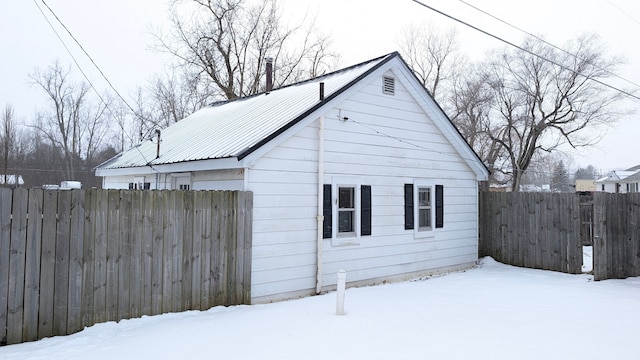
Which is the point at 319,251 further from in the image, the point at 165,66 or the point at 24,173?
the point at 24,173

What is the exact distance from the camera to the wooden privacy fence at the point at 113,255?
17.4 ft

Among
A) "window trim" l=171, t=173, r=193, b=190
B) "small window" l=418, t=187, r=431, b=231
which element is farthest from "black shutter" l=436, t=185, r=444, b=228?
"window trim" l=171, t=173, r=193, b=190

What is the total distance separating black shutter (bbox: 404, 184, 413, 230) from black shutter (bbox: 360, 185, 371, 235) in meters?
1.33

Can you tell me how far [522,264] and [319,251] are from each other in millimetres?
6502

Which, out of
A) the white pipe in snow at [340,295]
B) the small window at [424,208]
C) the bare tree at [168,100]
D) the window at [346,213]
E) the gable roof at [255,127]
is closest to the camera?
the white pipe in snow at [340,295]

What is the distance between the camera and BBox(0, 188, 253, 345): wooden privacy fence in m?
5.31

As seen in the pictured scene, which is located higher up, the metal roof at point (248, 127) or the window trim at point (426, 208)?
the metal roof at point (248, 127)

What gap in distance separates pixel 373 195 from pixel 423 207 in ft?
6.50

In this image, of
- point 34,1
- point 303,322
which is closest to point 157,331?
point 303,322

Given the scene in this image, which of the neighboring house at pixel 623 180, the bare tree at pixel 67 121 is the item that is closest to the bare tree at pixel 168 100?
the bare tree at pixel 67 121

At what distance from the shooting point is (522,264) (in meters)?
11.8

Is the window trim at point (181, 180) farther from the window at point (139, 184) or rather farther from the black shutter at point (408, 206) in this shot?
the black shutter at point (408, 206)

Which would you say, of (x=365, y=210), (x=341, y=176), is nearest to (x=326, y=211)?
(x=341, y=176)

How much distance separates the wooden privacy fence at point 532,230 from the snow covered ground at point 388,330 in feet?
7.86
